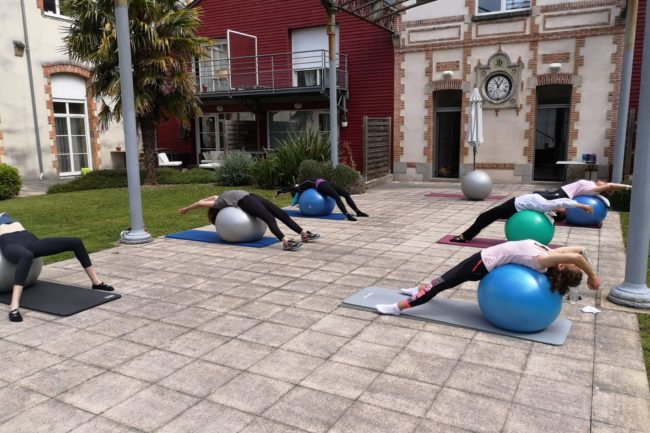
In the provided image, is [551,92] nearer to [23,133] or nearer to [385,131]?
[385,131]

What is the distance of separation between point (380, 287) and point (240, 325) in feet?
5.52

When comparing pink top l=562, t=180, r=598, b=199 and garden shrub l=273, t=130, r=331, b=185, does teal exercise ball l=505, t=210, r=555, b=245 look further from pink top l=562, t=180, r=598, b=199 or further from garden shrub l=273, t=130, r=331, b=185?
garden shrub l=273, t=130, r=331, b=185

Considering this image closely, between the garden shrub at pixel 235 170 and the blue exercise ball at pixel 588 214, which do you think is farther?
the garden shrub at pixel 235 170

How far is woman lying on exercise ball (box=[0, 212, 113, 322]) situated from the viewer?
4734mm

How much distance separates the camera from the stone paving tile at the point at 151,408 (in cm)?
301

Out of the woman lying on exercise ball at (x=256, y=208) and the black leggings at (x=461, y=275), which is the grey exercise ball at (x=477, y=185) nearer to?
the woman lying on exercise ball at (x=256, y=208)

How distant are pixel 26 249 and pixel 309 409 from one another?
3.35 m

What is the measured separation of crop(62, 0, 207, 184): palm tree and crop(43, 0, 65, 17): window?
6.48 m

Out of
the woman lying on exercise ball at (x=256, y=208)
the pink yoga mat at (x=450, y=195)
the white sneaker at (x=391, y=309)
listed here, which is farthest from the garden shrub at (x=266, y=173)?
the white sneaker at (x=391, y=309)

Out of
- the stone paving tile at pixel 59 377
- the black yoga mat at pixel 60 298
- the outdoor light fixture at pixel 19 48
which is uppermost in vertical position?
the outdoor light fixture at pixel 19 48

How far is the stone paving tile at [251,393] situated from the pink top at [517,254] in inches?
74.3

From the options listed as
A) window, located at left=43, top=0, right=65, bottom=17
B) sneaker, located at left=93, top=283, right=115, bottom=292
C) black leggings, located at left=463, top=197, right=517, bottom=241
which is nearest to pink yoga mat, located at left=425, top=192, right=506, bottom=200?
black leggings, located at left=463, top=197, right=517, bottom=241

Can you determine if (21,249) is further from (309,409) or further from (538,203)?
(538,203)

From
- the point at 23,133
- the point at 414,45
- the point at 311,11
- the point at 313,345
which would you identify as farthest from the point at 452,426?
the point at 23,133
